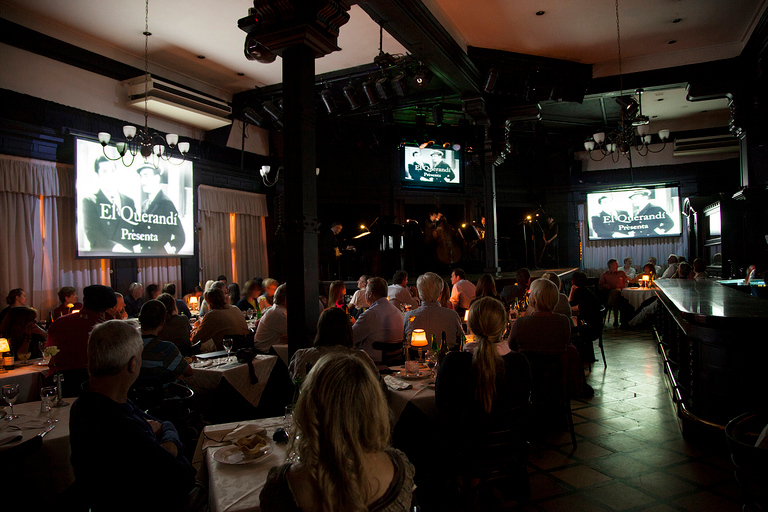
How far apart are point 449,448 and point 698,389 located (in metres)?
2.25

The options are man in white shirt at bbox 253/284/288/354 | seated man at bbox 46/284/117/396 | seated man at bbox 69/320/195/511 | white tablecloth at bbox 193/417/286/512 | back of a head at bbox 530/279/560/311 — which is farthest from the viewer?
man in white shirt at bbox 253/284/288/354

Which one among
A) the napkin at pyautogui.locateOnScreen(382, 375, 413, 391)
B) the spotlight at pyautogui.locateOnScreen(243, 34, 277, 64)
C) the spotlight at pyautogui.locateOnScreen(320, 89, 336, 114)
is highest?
the spotlight at pyautogui.locateOnScreen(320, 89, 336, 114)

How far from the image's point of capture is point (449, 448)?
2.46m

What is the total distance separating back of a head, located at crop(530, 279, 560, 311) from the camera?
11.6 feet

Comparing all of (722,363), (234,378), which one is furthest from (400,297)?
(722,363)

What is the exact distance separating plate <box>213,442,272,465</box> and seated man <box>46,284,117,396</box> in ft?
7.04

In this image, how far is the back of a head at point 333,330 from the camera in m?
2.74

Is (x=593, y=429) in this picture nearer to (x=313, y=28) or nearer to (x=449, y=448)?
(x=449, y=448)

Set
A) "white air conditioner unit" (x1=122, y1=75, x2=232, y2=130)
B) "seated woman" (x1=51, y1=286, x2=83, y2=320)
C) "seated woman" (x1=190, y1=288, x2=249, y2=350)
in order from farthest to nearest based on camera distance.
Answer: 1. "white air conditioner unit" (x1=122, y1=75, x2=232, y2=130)
2. "seated woman" (x1=51, y1=286, x2=83, y2=320)
3. "seated woman" (x1=190, y1=288, x2=249, y2=350)

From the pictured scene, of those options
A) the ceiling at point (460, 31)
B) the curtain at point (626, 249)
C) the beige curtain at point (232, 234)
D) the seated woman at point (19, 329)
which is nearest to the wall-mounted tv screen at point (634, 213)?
the curtain at point (626, 249)

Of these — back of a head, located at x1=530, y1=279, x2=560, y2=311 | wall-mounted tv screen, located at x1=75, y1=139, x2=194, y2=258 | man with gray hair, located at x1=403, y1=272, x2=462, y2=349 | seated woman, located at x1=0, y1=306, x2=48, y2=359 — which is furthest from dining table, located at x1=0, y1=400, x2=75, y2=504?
wall-mounted tv screen, located at x1=75, y1=139, x2=194, y2=258

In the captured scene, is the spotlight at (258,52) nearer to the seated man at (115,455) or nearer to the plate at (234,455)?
the seated man at (115,455)

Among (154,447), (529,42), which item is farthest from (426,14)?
(154,447)

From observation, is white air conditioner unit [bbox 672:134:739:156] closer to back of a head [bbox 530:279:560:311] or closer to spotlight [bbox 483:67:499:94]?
spotlight [bbox 483:67:499:94]
